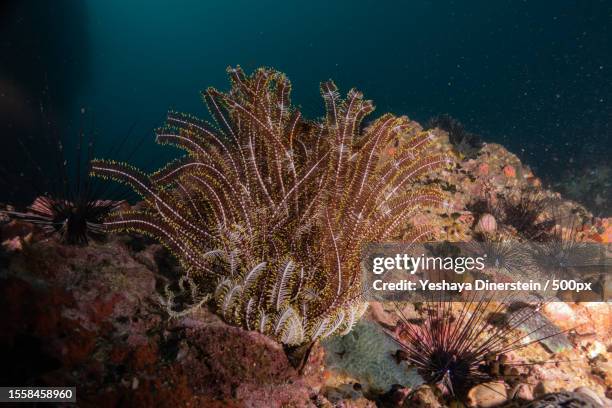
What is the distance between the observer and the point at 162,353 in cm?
286

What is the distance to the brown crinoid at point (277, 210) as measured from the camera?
3.29 metres

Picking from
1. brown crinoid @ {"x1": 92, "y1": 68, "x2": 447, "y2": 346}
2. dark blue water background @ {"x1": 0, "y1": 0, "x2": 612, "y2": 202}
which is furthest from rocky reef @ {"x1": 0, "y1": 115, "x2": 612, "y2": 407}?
dark blue water background @ {"x1": 0, "y1": 0, "x2": 612, "y2": 202}

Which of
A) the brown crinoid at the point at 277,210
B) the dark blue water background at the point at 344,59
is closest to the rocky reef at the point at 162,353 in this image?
the brown crinoid at the point at 277,210

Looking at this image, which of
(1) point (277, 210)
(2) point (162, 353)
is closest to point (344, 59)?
(1) point (277, 210)

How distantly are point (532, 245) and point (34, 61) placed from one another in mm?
36202

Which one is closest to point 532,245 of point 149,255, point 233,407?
point 233,407

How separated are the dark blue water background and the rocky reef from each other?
85.2 ft

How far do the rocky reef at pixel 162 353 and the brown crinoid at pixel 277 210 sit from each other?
334 mm

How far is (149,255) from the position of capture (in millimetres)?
3812

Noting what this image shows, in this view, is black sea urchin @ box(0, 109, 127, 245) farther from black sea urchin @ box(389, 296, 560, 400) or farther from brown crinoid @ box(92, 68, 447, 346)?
black sea urchin @ box(389, 296, 560, 400)

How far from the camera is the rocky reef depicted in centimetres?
252

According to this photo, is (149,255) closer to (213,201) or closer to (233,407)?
(213,201)

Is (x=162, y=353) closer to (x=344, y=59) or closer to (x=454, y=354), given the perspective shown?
(x=454, y=354)

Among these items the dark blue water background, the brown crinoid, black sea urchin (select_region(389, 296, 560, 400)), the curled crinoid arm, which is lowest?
black sea urchin (select_region(389, 296, 560, 400))
